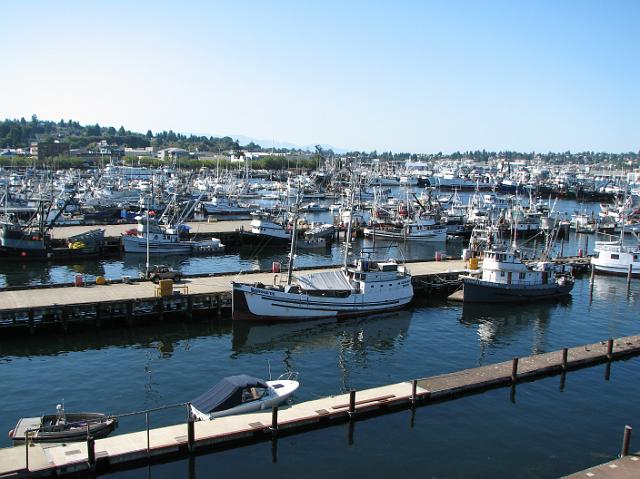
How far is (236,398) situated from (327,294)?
19.5 m

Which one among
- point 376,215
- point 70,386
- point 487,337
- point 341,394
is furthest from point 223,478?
point 376,215

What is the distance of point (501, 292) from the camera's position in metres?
55.6

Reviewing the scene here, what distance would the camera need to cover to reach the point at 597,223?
115625 millimetres

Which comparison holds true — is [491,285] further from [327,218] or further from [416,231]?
[327,218]

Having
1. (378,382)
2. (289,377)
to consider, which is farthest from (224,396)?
(378,382)

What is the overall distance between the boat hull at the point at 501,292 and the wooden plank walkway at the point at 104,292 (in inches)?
674

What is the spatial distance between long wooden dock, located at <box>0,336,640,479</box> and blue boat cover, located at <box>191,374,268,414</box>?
0.86 meters

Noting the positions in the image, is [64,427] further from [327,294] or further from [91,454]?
[327,294]

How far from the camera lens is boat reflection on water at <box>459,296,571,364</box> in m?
45.3

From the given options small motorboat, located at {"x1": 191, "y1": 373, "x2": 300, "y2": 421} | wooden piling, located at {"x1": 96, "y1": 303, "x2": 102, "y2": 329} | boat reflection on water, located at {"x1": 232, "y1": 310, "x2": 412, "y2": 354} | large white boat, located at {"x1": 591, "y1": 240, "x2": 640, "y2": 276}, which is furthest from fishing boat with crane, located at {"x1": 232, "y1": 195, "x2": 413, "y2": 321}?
large white boat, located at {"x1": 591, "y1": 240, "x2": 640, "y2": 276}

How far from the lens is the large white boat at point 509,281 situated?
55.3 m

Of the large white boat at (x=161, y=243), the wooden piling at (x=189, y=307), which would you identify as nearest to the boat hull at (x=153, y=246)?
the large white boat at (x=161, y=243)

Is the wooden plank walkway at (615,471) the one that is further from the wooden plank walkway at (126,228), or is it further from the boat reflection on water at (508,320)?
the wooden plank walkway at (126,228)

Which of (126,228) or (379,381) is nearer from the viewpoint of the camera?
(379,381)
